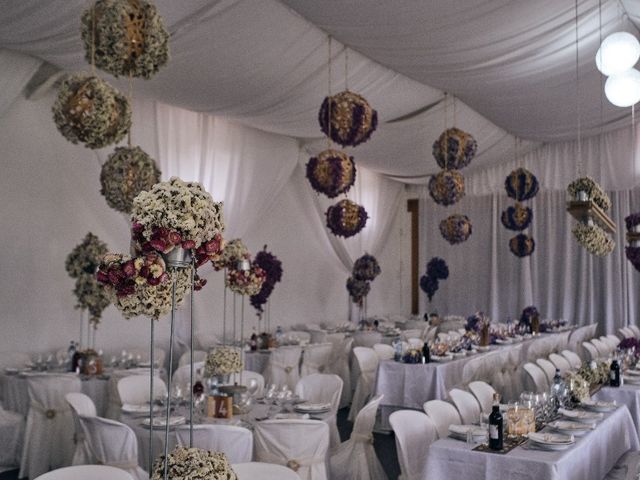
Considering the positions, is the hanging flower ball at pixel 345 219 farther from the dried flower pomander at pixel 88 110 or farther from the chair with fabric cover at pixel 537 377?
the dried flower pomander at pixel 88 110

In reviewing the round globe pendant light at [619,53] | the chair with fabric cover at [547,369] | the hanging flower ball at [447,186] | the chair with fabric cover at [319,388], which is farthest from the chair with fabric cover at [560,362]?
the round globe pendant light at [619,53]

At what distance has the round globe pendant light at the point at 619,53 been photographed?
4715 mm

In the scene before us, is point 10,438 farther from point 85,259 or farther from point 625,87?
point 625,87

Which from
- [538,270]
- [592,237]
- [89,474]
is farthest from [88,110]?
[538,270]

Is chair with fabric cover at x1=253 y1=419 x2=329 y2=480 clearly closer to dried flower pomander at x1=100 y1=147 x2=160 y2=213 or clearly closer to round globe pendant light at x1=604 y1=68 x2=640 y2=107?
dried flower pomander at x1=100 y1=147 x2=160 y2=213

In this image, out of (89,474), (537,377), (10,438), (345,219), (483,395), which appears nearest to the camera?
(89,474)

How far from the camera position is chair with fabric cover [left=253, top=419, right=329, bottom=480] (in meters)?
3.96

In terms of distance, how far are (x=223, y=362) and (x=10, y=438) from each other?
2.21 meters

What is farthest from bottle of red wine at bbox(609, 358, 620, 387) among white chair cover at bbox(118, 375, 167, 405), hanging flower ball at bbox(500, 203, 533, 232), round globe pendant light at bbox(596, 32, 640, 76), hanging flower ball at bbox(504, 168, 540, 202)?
hanging flower ball at bbox(500, 203, 533, 232)

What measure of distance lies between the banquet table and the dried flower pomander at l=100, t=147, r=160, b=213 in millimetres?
2785

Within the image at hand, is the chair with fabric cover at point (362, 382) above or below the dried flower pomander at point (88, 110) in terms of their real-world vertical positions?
below

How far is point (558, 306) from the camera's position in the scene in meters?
12.6

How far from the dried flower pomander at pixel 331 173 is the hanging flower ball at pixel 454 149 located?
1.97m

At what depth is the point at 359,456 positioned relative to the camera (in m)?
4.58
